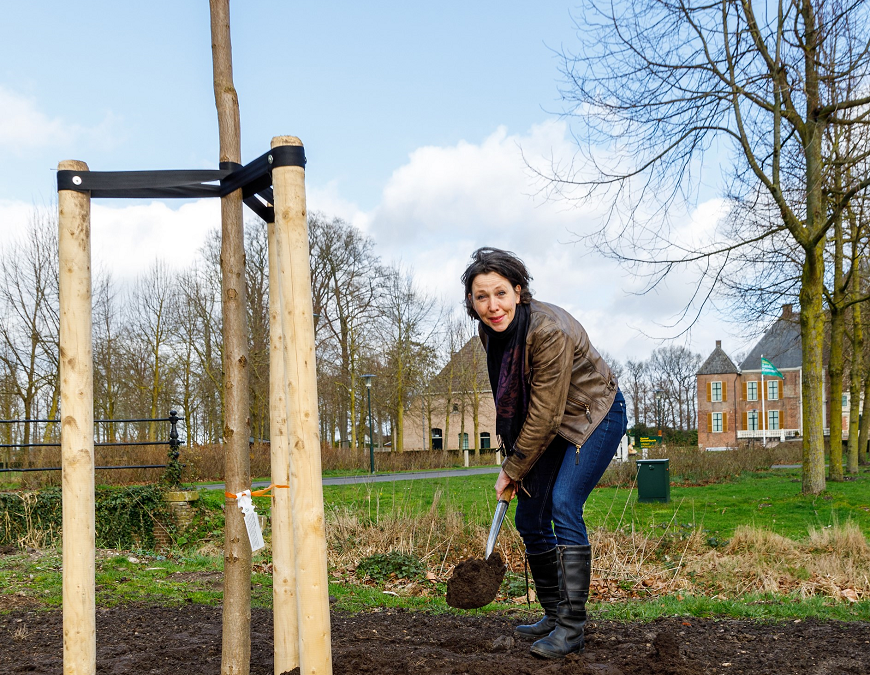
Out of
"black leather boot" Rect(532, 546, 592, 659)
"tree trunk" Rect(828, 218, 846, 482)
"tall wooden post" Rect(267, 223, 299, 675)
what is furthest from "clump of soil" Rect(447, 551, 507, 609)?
"tree trunk" Rect(828, 218, 846, 482)

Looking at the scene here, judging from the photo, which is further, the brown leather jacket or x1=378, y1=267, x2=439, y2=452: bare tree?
x1=378, y1=267, x2=439, y2=452: bare tree

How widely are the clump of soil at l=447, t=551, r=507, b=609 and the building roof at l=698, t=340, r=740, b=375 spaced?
51.7m

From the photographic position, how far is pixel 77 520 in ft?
8.77

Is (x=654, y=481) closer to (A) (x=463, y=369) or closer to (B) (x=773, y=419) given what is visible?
(A) (x=463, y=369)

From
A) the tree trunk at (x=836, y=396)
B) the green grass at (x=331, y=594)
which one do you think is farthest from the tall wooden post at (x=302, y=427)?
the tree trunk at (x=836, y=396)

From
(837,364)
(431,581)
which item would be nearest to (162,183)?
(431,581)

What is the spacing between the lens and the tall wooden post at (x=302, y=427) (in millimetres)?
2408

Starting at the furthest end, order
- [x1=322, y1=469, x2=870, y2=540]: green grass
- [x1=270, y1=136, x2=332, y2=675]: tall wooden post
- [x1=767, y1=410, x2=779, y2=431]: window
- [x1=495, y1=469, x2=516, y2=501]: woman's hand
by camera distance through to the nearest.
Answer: [x1=767, y1=410, x2=779, y2=431]: window < [x1=322, y1=469, x2=870, y2=540]: green grass < [x1=495, y1=469, x2=516, y2=501]: woman's hand < [x1=270, y1=136, x2=332, y2=675]: tall wooden post

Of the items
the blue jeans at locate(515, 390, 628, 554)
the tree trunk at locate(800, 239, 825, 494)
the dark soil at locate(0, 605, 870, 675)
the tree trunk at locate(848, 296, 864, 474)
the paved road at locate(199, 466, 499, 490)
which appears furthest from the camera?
the tree trunk at locate(848, 296, 864, 474)

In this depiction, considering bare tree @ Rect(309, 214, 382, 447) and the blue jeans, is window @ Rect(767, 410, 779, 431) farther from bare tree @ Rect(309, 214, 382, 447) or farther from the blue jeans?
the blue jeans

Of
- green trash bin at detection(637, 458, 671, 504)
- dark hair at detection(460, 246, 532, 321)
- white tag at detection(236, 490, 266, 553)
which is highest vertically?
dark hair at detection(460, 246, 532, 321)

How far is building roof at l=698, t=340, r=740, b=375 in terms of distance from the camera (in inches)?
2018

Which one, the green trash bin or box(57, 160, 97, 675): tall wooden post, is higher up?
box(57, 160, 97, 675): tall wooden post

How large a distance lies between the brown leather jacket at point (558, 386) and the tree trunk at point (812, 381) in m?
10.3
